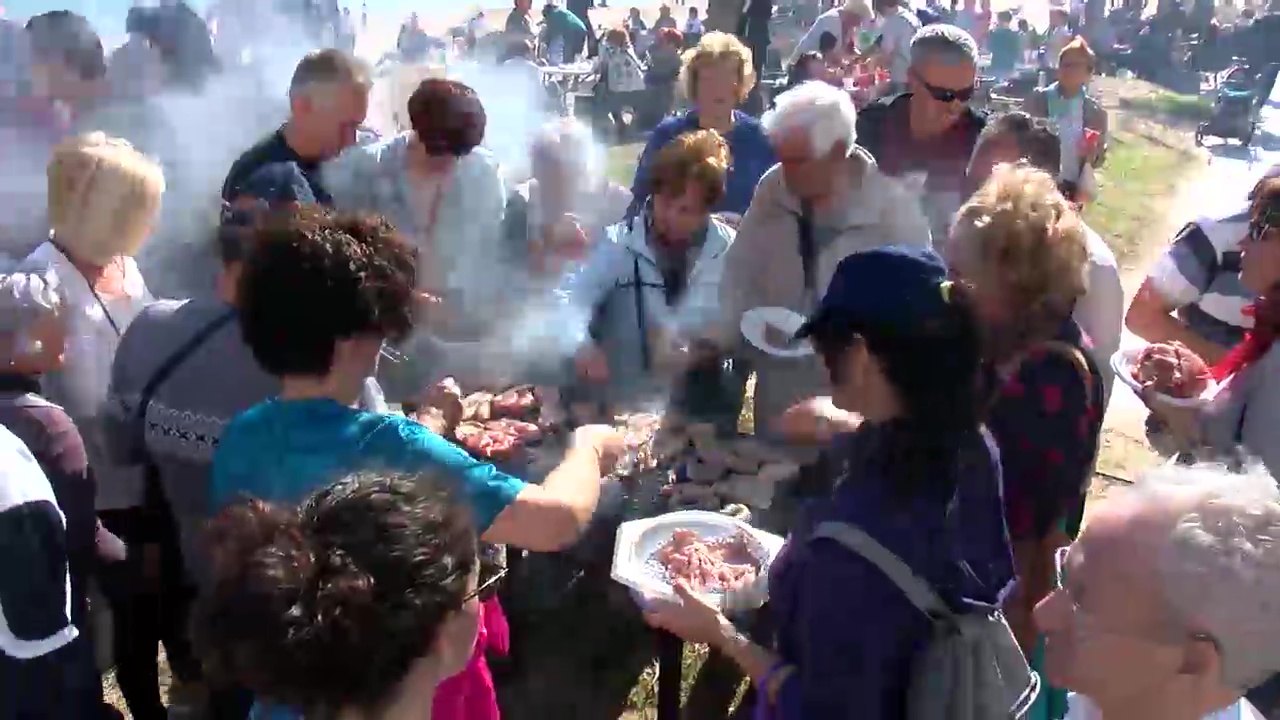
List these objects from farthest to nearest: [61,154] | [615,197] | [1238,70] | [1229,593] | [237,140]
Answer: [1238,70]
[237,140]
[615,197]
[61,154]
[1229,593]

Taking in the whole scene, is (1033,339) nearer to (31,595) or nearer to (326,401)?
(326,401)

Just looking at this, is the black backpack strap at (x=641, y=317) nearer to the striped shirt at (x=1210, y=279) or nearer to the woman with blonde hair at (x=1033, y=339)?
the woman with blonde hair at (x=1033, y=339)

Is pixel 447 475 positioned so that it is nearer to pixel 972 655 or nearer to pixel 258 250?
pixel 258 250

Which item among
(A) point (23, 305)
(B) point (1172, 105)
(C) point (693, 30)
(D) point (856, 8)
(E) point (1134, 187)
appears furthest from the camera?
(B) point (1172, 105)

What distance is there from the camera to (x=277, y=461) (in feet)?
5.84

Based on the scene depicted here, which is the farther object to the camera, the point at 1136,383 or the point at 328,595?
the point at 1136,383

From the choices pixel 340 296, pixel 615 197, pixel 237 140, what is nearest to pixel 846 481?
pixel 340 296

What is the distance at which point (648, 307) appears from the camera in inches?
141

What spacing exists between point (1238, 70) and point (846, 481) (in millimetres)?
14603

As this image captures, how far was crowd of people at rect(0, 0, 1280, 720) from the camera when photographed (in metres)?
1.37

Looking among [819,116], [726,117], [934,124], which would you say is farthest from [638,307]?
[934,124]

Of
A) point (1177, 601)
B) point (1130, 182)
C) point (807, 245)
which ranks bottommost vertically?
point (1130, 182)

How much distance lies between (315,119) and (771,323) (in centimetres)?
185

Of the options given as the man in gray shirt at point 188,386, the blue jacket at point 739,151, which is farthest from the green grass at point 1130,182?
the man in gray shirt at point 188,386
